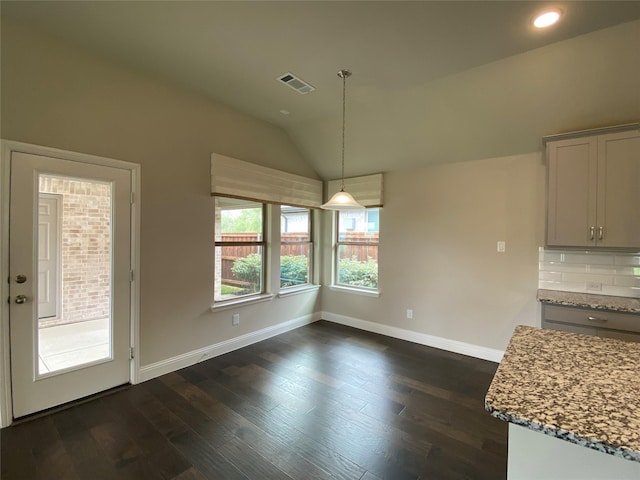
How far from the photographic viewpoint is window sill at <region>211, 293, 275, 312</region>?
3.52 meters

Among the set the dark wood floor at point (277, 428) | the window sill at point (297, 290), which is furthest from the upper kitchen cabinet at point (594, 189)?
the window sill at point (297, 290)

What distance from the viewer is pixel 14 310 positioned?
7.34 ft

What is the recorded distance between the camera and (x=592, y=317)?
2469 mm

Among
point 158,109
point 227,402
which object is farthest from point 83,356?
point 158,109

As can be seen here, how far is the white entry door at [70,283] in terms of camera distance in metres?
2.26

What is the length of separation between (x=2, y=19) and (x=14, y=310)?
2.08 metres

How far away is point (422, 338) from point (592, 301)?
6.28ft

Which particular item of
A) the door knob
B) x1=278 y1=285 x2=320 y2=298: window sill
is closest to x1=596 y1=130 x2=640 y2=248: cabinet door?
x1=278 y1=285 x2=320 y2=298: window sill

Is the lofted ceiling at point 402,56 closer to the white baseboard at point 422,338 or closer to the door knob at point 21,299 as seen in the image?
the door knob at point 21,299

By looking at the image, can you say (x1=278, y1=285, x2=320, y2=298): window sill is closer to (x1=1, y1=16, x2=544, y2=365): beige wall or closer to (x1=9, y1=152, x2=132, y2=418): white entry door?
(x1=1, y1=16, x2=544, y2=365): beige wall

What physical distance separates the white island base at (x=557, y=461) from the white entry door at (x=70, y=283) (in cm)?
305

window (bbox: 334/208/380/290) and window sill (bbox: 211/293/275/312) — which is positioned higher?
window (bbox: 334/208/380/290)

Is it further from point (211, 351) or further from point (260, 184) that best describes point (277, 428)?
point (260, 184)

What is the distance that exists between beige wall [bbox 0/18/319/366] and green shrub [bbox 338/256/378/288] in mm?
1620
